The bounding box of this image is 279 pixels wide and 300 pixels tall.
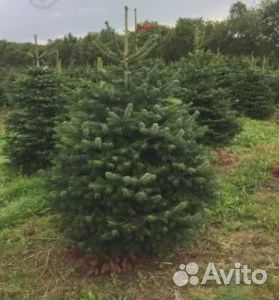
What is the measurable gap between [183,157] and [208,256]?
1061mm

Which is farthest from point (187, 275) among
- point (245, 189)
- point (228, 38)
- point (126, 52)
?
point (228, 38)

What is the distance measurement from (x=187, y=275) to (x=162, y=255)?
38 centimetres

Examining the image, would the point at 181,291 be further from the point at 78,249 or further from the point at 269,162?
the point at 269,162

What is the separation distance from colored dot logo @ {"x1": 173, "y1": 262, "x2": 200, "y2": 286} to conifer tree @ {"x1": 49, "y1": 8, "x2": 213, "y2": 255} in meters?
0.29

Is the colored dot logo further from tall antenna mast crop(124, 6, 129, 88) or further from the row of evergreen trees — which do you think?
tall antenna mast crop(124, 6, 129, 88)

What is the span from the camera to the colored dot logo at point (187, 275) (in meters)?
4.48

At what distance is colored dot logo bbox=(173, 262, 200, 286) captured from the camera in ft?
14.7

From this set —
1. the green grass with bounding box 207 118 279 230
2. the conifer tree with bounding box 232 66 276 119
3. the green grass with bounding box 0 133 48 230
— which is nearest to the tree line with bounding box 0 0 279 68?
the conifer tree with bounding box 232 66 276 119

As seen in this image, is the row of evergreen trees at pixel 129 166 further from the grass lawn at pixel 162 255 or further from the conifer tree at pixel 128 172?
the grass lawn at pixel 162 255

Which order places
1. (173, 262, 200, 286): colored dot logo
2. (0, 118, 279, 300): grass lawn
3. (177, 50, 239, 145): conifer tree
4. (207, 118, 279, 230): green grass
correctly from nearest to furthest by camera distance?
(0, 118, 279, 300): grass lawn, (173, 262, 200, 286): colored dot logo, (207, 118, 279, 230): green grass, (177, 50, 239, 145): conifer tree

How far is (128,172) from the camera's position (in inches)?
176

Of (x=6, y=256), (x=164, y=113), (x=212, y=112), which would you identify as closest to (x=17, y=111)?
(x=212, y=112)

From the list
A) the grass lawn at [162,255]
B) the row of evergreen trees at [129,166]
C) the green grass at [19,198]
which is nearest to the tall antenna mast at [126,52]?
the row of evergreen trees at [129,166]

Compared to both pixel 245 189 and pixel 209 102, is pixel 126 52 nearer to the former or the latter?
pixel 245 189
